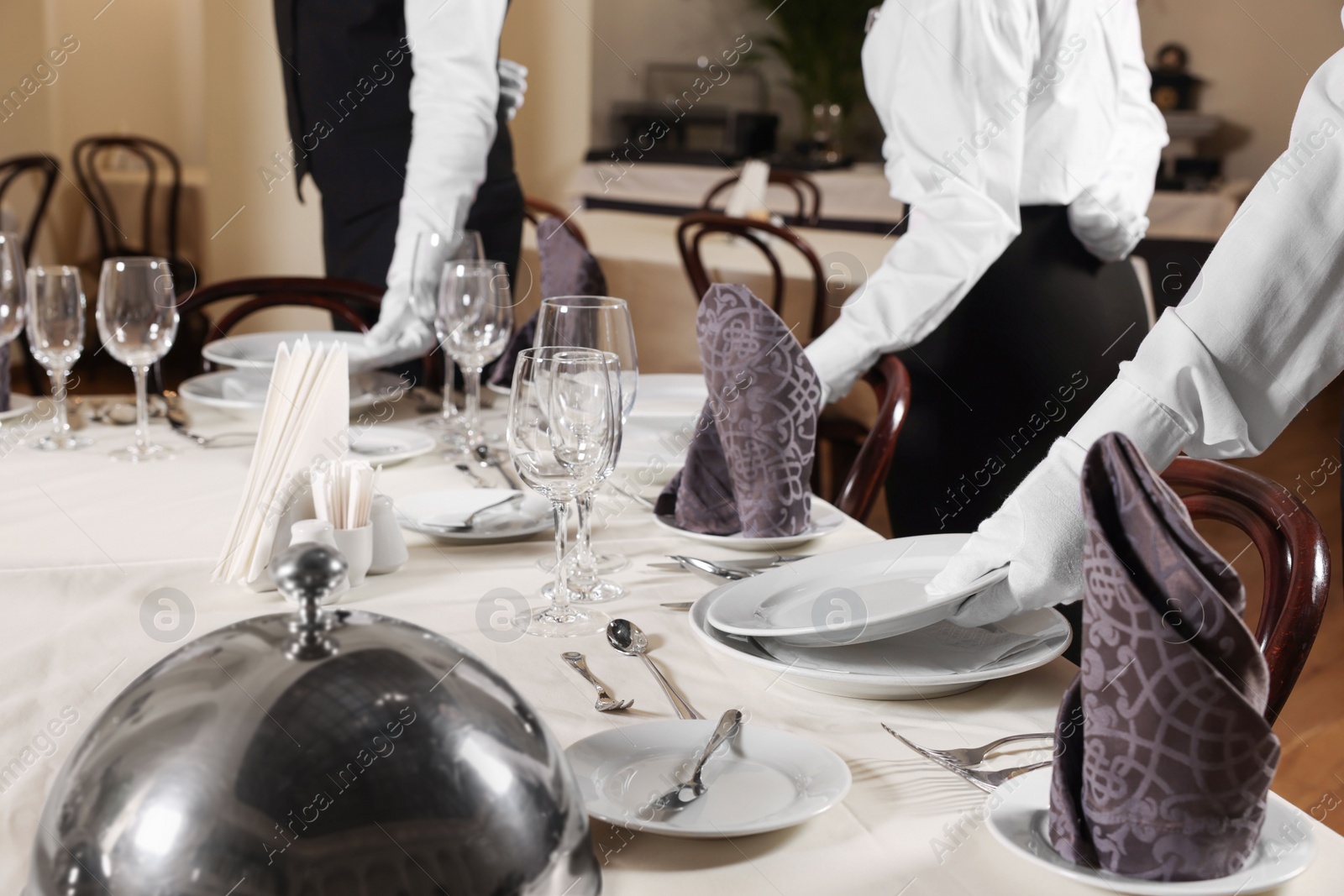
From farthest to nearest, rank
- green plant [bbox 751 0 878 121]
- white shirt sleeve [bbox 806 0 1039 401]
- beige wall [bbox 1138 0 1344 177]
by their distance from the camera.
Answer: green plant [bbox 751 0 878 121] → beige wall [bbox 1138 0 1344 177] → white shirt sleeve [bbox 806 0 1039 401]

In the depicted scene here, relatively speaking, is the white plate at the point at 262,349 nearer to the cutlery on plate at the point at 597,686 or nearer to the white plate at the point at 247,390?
the white plate at the point at 247,390

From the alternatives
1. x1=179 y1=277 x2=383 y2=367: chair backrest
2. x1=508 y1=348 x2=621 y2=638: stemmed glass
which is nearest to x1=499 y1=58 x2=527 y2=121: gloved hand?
x1=179 y1=277 x2=383 y2=367: chair backrest

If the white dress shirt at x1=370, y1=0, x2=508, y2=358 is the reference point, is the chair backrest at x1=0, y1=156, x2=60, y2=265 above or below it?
below

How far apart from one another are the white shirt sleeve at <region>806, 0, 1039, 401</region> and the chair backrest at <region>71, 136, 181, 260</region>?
15.4 ft

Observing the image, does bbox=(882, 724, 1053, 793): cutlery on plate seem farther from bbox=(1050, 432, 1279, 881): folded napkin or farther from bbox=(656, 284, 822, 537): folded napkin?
bbox=(656, 284, 822, 537): folded napkin

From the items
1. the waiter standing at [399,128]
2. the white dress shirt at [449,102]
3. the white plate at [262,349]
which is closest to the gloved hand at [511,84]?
the waiter standing at [399,128]

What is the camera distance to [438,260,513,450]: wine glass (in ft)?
4.37

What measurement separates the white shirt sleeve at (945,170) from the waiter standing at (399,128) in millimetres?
617

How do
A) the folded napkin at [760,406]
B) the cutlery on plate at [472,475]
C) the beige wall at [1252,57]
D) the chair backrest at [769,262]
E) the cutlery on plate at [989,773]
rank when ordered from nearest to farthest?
the cutlery on plate at [989,773] → the folded napkin at [760,406] → the cutlery on plate at [472,475] → the chair backrest at [769,262] → the beige wall at [1252,57]

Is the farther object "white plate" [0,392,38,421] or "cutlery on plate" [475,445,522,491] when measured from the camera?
"white plate" [0,392,38,421]

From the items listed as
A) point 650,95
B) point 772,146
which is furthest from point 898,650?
point 650,95

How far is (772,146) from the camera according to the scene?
6.73 meters

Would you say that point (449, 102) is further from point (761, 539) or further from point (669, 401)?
point (761, 539)

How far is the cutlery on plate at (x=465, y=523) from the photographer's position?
3.33 feet
